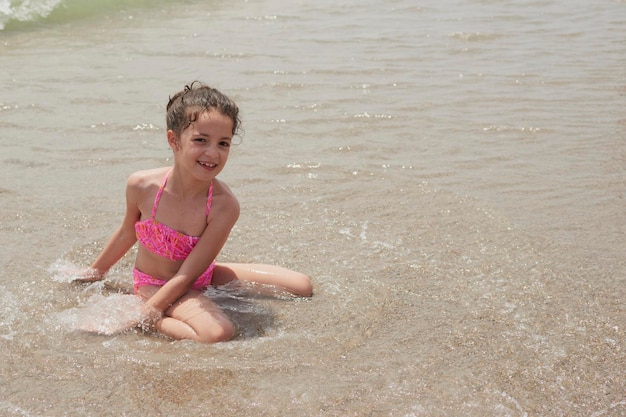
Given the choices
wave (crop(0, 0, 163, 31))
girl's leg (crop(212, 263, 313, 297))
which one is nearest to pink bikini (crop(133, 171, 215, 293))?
girl's leg (crop(212, 263, 313, 297))

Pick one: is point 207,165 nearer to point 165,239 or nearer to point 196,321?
point 165,239

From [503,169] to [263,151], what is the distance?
156cm

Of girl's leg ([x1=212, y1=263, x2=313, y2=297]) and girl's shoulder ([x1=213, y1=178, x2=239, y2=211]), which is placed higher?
girl's shoulder ([x1=213, y1=178, x2=239, y2=211])

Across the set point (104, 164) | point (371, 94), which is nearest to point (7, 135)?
point (104, 164)

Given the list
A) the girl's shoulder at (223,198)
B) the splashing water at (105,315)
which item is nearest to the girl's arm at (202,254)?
the girl's shoulder at (223,198)

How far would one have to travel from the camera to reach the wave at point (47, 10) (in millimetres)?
9016

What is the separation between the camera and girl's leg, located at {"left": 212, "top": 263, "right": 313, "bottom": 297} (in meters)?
3.87

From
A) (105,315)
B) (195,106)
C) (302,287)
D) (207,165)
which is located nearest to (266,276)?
(302,287)

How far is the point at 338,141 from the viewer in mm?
5855

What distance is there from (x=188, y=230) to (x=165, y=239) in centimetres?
12

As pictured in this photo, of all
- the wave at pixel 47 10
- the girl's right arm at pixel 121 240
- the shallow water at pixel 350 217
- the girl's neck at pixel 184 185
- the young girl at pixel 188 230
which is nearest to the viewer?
the shallow water at pixel 350 217

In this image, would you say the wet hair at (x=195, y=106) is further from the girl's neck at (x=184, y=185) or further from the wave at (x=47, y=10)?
the wave at (x=47, y=10)

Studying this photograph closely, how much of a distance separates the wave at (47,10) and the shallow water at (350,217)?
10 cm

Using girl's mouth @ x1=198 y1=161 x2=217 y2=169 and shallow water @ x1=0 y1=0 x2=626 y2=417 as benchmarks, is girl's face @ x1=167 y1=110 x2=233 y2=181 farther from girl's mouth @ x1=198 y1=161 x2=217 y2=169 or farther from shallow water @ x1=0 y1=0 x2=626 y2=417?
shallow water @ x1=0 y1=0 x2=626 y2=417
